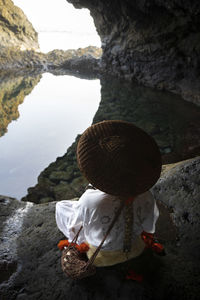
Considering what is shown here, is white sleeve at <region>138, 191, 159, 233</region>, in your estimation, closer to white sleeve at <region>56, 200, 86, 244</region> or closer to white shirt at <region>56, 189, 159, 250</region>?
white shirt at <region>56, 189, 159, 250</region>

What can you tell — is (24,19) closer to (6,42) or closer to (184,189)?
(6,42)

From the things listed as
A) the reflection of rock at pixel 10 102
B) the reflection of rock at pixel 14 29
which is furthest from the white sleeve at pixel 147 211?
the reflection of rock at pixel 14 29

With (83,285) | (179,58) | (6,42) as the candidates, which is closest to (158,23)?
(179,58)

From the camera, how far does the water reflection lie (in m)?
4.86

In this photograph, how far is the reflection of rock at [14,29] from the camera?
2861 cm

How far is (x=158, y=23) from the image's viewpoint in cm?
987

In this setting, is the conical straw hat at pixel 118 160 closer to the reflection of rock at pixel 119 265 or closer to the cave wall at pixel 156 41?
the reflection of rock at pixel 119 265

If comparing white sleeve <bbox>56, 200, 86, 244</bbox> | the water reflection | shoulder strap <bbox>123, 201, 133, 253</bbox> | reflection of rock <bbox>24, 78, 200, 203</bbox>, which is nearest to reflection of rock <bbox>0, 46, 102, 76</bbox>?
the water reflection

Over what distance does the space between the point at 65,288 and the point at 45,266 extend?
310mm

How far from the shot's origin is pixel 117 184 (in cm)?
117

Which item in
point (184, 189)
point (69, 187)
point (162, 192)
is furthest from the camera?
point (69, 187)

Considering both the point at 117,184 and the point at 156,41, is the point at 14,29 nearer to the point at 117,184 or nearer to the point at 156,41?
the point at 156,41

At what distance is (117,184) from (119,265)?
33.0 inches

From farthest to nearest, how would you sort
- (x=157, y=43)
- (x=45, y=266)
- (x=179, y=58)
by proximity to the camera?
(x=157, y=43) < (x=179, y=58) < (x=45, y=266)
